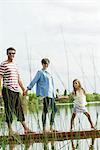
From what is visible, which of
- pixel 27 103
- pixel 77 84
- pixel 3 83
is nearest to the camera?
pixel 27 103

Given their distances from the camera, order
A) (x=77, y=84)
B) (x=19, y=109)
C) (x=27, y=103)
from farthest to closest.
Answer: (x=77, y=84), (x=19, y=109), (x=27, y=103)

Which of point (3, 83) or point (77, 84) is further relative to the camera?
point (77, 84)

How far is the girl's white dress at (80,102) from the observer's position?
9.73 meters

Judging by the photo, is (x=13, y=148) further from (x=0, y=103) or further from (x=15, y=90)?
(x=15, y=90)

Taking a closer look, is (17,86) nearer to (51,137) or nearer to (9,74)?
(9,74)

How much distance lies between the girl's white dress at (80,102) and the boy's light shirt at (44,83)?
4.90 ft

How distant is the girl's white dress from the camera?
9.73 m

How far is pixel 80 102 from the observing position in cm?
978

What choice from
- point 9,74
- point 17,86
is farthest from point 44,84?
point 9,74

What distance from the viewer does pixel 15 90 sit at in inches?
306

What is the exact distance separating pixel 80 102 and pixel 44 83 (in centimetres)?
167

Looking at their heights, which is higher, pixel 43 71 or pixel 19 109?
pixel 43 71

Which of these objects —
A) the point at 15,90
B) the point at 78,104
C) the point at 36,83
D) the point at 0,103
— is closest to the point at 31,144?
the point at 0,103

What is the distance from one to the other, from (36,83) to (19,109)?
1286 mm
